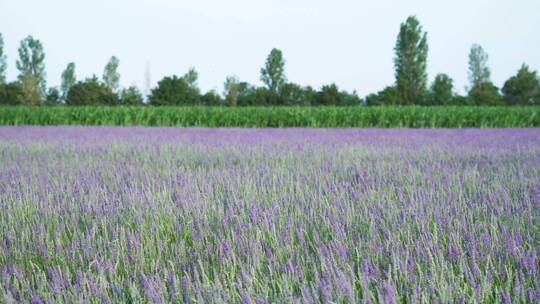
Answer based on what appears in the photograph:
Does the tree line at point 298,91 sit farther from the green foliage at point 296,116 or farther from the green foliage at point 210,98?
the green foliage at point 296,116

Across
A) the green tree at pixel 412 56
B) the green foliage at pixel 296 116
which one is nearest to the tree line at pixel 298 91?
the green tree at pixel 412 56

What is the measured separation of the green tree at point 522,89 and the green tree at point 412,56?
332 inches

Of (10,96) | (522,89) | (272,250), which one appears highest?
(522,89)

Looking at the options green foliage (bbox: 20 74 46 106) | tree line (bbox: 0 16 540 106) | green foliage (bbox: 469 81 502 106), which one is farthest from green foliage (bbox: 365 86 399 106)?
green foliage (bbox: 20 74 46 106)

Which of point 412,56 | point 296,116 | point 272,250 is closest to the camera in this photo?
point 272,250

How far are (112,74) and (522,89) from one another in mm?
58178

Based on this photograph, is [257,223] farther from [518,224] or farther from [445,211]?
[518,224]

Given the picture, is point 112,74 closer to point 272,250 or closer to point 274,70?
point 274,70

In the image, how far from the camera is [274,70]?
63.0 meters

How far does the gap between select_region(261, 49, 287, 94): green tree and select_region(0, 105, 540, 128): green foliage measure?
4065 cm

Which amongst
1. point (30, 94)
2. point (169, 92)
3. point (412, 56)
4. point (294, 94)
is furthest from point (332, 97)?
point (30, 94)

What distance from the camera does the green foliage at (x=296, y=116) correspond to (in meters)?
21.0

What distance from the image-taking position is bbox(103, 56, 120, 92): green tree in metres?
71.4

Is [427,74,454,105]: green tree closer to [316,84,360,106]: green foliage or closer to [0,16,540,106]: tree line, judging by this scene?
[0,16,540,106]: tree line
